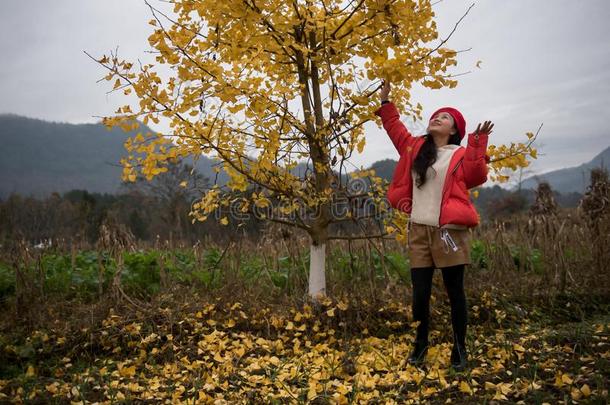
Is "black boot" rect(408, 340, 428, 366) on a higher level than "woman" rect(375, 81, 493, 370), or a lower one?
lower

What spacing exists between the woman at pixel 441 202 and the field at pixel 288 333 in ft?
1.12

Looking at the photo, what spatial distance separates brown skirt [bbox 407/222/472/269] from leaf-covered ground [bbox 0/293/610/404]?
62cm

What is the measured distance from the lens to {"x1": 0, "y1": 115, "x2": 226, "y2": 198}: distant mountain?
135 metres

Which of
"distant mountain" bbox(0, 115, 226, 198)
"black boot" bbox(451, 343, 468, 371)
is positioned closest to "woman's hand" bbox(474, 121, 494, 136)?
"black boot" bbox(451, 343, 468, 371)

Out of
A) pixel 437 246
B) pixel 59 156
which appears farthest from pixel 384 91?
pixel 59 156

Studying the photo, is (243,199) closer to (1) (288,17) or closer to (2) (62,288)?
(1) (288,17)

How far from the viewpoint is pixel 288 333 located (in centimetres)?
325

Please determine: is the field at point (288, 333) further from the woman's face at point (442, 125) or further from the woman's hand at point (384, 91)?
the woman's hand at point (384, 91)

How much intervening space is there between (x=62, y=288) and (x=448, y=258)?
3607 mm

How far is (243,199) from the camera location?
327 cm

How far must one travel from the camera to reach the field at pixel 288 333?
2.33 m

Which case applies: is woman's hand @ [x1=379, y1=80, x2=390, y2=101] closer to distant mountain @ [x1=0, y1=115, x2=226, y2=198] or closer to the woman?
the woman

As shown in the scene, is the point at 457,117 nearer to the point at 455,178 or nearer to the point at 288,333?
the point at 455,178

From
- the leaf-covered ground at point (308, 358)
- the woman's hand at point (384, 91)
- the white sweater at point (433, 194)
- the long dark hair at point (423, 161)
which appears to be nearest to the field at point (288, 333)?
the leaf-covered ground at point (308, 358)
